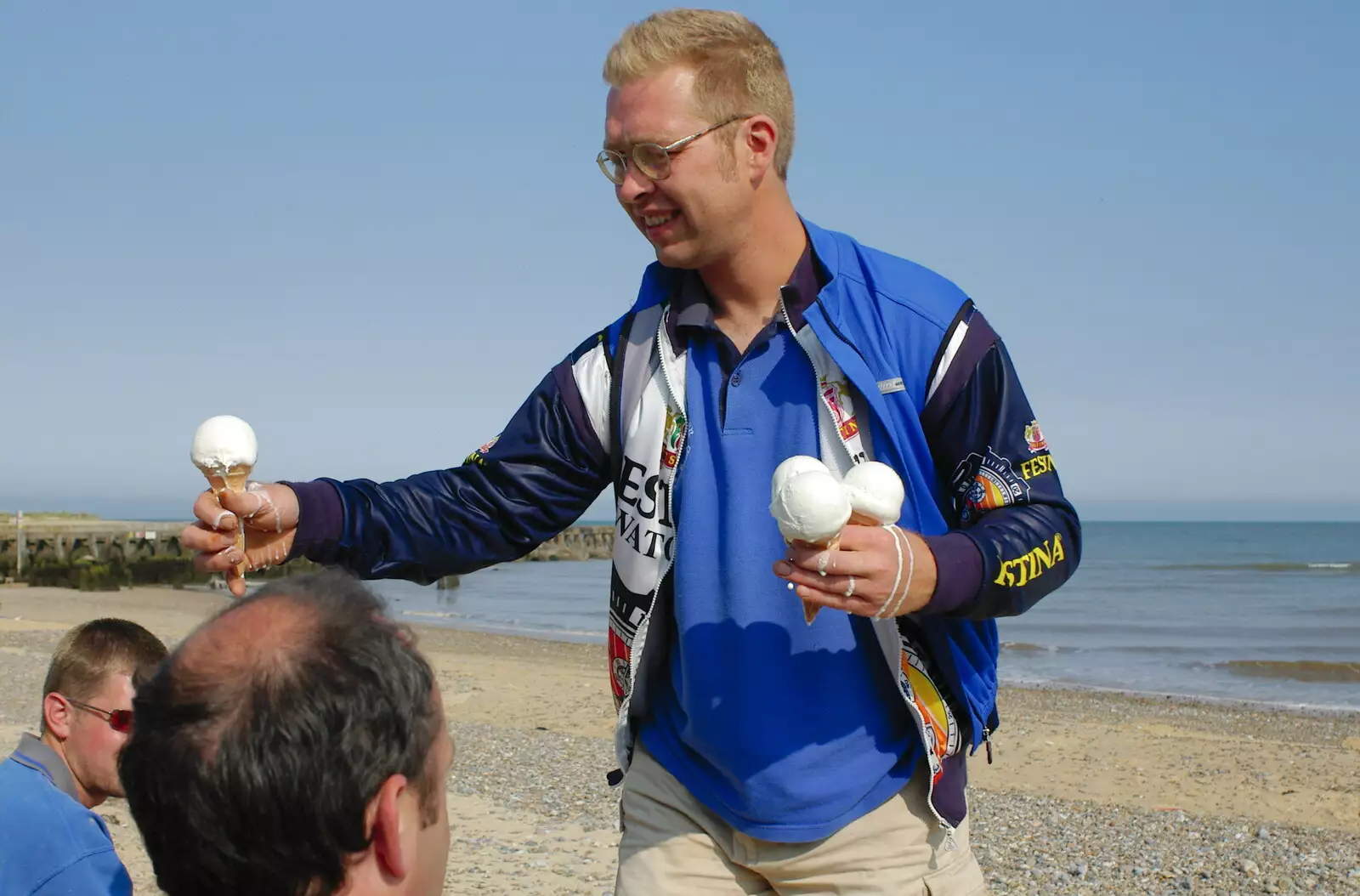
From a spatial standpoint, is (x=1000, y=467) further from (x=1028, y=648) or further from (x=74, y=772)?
(x=1028, y=648)

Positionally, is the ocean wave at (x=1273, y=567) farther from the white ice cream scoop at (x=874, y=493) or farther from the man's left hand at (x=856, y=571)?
the man's left hand at (x=856, y=571)

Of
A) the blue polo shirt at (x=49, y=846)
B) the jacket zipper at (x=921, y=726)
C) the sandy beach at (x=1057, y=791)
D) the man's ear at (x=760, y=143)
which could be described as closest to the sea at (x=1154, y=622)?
the sandy beach at (x=1057, y=791)

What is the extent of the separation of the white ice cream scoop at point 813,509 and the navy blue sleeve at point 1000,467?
1.20ft

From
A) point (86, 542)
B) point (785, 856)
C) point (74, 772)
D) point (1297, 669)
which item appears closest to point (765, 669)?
point (785, 856)

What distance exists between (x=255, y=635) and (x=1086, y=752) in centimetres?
1314

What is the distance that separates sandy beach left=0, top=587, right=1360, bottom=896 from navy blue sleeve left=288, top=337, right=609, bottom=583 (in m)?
3.88

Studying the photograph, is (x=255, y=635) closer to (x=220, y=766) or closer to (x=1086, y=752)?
(x=220, y=766)

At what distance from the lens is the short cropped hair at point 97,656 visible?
4246mm

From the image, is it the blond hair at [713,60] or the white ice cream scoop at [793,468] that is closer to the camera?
the white ice cream scoop at [793,468]

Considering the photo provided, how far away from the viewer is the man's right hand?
9.81 ft

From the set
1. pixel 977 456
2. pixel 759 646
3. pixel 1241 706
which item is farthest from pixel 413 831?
pixel 1241 706

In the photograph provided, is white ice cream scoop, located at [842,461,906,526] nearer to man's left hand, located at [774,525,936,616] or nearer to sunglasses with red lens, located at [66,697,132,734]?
man's left hand, located at [774,525,936,616]

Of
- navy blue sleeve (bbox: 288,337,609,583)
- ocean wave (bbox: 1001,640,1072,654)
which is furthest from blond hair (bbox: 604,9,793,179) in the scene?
ocean wave (bbox: 1001,640,1072,654)

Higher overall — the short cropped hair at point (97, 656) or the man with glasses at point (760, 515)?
the man with glasses at point (760, 515)
